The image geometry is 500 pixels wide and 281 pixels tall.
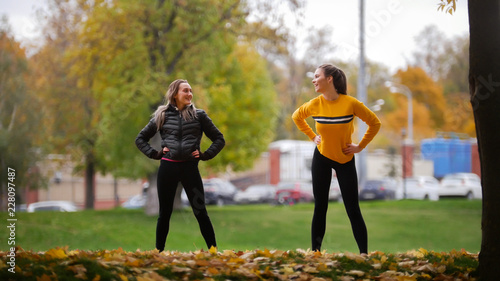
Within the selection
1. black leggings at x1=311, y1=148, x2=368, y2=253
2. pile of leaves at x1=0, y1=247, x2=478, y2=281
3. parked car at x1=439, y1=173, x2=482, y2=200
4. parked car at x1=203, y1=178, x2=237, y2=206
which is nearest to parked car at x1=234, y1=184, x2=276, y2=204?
parked car at x1=203, y1=178, x2=237, y2=206

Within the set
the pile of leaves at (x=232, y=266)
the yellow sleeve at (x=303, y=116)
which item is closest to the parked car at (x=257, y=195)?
the yellow sleeve at (x=303, y=116)

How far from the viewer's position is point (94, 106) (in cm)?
2552

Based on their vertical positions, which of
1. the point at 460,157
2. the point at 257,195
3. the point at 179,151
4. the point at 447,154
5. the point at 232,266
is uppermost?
the point at 447,154

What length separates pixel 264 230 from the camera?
17.8m

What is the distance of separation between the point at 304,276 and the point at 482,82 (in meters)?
2.29

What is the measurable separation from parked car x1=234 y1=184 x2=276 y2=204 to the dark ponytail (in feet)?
98.0

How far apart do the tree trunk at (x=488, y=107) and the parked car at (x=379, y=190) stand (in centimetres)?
2559

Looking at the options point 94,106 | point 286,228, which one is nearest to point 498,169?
point 286,228

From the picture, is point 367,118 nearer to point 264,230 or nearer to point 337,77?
point 337,77

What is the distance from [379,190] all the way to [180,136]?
89.2 ft

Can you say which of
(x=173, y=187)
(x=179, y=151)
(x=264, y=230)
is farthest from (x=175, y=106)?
(x=264, y=230)

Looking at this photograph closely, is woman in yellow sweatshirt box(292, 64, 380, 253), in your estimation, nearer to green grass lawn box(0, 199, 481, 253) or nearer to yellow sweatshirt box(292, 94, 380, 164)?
yellow sweatshirt box(292, 94, 380, 164)

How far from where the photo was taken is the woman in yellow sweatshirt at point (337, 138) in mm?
5727

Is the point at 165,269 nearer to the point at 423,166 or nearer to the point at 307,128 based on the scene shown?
the point at 307,128
